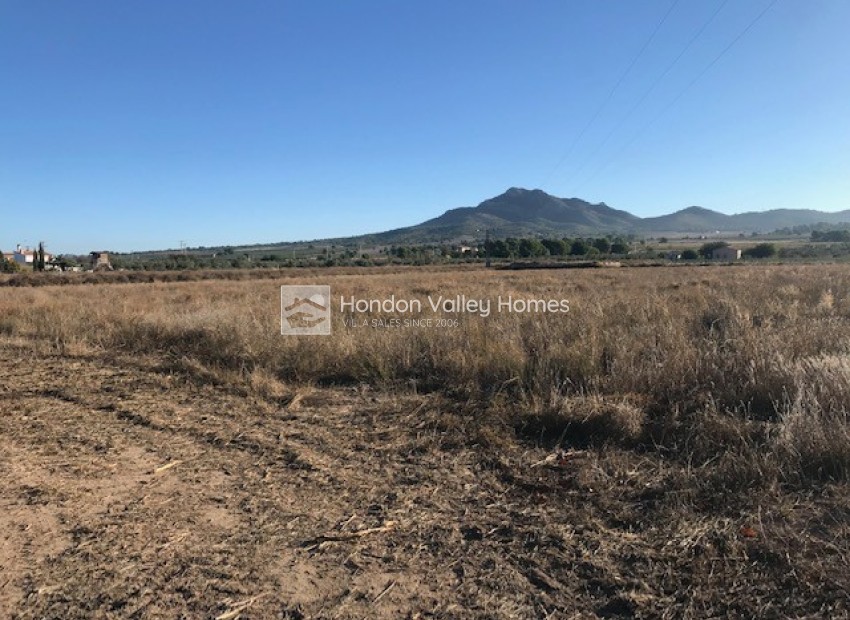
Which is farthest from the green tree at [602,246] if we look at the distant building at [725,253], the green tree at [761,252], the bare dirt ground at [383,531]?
the bare dirt ground at [383,531]

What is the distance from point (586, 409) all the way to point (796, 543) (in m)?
1.82

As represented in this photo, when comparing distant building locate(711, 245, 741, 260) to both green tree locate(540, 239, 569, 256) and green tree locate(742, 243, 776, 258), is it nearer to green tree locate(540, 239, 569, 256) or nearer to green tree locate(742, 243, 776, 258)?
green tree locate(742, 243, 776, 258)

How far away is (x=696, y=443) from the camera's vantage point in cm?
371

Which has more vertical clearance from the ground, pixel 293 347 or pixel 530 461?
pixel 293 347

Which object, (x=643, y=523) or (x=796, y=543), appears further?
(x=643, y=523)

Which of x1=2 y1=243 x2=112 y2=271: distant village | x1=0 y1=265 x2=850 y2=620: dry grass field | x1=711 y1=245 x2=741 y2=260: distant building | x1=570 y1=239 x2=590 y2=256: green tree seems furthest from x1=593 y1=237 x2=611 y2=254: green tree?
x1=0 y1=265 x2=850 y2=620: dry grass field

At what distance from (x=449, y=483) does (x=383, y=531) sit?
697 mm

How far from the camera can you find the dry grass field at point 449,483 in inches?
91.3

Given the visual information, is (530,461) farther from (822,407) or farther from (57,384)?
(57,384)

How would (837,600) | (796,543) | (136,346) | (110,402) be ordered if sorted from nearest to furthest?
1. (837,600)
2. (796,543)
3. (110,402)
4. (136,346)

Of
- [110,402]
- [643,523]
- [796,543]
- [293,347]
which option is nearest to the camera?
[796,543]

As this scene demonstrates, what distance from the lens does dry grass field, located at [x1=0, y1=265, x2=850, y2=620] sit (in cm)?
232

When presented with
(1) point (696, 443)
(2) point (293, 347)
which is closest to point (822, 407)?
(1) point (696, 443)

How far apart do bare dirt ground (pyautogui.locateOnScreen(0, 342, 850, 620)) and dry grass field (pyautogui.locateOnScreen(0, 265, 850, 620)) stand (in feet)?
0.05
